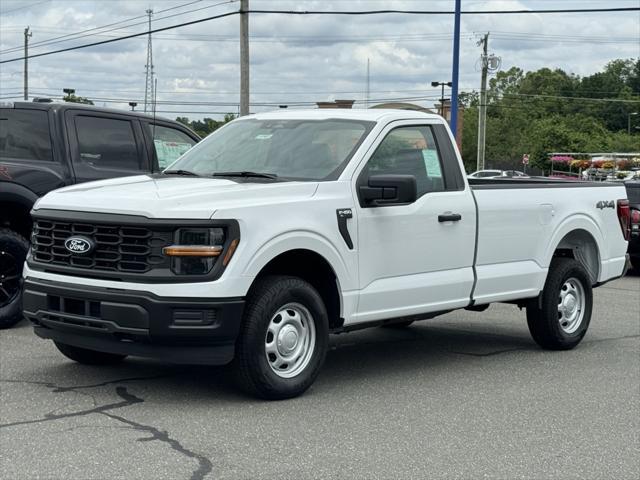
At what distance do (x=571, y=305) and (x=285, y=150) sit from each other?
329 centimetres

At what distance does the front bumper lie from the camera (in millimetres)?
5996

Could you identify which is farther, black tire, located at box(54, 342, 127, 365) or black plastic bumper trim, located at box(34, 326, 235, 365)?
black tire, located at box(54, 342, 127, 365)

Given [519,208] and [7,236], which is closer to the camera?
[519,208]

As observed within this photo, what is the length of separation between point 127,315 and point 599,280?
520 cm

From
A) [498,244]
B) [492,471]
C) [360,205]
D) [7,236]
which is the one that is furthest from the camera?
Result: [7,236]

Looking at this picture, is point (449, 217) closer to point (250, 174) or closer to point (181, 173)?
point (250, 174)

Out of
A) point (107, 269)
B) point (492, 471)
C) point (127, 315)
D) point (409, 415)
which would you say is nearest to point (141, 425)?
point (127, 315)

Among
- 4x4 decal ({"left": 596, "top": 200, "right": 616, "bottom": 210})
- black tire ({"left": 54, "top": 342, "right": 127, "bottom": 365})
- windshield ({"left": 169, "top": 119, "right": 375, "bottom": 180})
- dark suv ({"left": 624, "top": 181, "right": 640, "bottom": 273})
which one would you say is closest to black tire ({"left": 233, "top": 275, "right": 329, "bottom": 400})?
windshield ({"left": 169, "top": 119, "right": 375, "bottom": 180})

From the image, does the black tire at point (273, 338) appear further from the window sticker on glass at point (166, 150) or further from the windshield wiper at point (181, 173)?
the window sticker on glass at point (166, 150)

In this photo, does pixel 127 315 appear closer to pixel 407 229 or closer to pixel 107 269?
pixel 107 269

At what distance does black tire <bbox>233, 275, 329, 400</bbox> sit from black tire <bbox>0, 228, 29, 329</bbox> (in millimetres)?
3652

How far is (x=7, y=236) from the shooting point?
29.9ft

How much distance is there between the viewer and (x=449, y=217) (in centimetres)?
759

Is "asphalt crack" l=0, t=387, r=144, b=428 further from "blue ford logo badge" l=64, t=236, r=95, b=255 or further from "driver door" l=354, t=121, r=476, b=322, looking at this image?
"driver door" l=354, t=121, r=476, b=322
